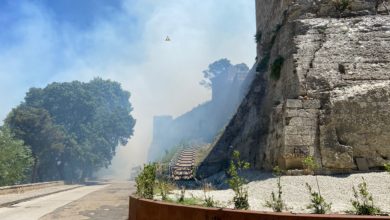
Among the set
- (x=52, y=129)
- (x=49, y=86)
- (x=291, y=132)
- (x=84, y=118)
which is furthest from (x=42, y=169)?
(x=291, y=132)

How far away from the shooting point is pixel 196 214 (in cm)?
549

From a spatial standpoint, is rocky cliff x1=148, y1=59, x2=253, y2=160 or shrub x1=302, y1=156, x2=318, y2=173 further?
rocky cliff x1=148, y1=59, x2=253, y2=160

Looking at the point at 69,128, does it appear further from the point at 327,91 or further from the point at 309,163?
the point at 309,163

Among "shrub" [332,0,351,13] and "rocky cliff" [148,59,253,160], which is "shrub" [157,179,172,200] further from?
"rocky cliff" [148,59,253,160]

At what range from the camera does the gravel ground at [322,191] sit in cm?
725

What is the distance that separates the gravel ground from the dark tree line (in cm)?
3861

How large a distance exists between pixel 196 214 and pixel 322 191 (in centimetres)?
434

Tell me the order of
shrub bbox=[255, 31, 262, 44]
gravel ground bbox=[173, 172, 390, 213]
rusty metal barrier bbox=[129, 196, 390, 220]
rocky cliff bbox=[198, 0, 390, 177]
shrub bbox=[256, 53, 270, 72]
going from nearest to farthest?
rusty metal barrier bbox=[129, 196, 390, 220] < gravel ground bbox=[173, 172, 390, 213] < rocky cliff bbox=[198, 0, 390, 177] < shrub bbox=[256, 53, 270, 72] < shrub bbox=[255, 31, 262, 44]

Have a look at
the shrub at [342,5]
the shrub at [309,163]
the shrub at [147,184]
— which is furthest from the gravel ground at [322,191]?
the shrub at [342,5]

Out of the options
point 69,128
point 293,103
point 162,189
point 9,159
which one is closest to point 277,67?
point 293,103

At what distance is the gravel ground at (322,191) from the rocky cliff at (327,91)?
2.94 feet

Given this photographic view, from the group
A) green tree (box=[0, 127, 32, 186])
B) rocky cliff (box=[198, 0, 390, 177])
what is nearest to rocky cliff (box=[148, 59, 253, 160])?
green tree (box=[0, 127, 32, 186])

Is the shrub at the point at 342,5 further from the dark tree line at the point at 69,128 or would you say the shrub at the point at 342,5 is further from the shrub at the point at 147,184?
the dark tree line at the point at 69,128

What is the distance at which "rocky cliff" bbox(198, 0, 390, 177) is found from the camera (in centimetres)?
1062
